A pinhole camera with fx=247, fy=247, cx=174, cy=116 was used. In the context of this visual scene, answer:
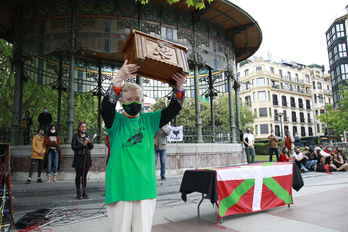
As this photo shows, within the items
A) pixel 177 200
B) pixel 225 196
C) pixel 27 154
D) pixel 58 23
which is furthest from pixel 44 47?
pixel 225 196

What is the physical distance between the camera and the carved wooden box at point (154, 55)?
2.73 metres

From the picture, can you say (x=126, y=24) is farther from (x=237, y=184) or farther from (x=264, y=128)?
(x=264, y=128)

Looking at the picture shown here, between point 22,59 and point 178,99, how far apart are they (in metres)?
12.4

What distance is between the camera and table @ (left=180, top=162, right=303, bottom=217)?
473cm

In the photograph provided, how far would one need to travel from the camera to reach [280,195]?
5.62 meters

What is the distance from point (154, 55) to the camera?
9.21 feet

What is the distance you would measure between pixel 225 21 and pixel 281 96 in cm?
4765

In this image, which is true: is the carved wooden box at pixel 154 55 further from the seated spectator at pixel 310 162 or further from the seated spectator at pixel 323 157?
the seated spectator at pixel 323 157

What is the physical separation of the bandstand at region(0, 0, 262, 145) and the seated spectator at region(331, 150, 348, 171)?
557 cm

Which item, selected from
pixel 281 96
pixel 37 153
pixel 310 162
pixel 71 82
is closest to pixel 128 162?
pixel 37 153

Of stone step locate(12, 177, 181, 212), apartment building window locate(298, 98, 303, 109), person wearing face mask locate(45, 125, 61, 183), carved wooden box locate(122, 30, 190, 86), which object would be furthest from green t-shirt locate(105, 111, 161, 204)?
apartment building window locate(298, 98, 303, 109)

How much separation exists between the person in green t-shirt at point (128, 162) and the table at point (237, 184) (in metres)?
2.48

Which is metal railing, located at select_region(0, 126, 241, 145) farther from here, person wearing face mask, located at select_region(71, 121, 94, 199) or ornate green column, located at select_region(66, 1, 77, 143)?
person wearing face mask, located at select_region(71, 121, 94, 199)

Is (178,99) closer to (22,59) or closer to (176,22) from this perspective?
(176,22)
